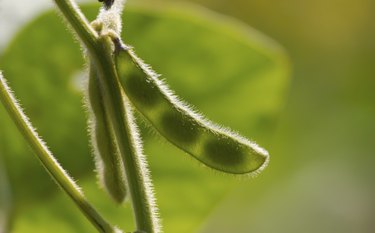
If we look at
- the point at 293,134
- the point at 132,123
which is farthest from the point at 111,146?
the point at 293,134

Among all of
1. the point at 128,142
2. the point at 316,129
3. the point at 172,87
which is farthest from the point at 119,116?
the point at 316,129

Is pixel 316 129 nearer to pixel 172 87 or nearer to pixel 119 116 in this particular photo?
pixel 172 87

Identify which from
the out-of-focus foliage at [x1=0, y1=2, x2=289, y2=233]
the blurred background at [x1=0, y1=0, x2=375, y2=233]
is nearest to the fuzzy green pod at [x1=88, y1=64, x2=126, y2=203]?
the out-of-focus foliage at [x1=0, y1=2, x2=289, y2=233]

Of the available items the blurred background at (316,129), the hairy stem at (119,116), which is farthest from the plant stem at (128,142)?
the blurred background at (316,129)

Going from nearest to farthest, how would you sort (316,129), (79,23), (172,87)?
(79,23)
(172,87)
(316,129)

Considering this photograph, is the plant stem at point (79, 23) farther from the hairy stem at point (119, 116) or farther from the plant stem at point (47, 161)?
the plant stem at point (47, 161)

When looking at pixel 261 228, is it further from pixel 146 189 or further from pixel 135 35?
A: pixel 146 189
